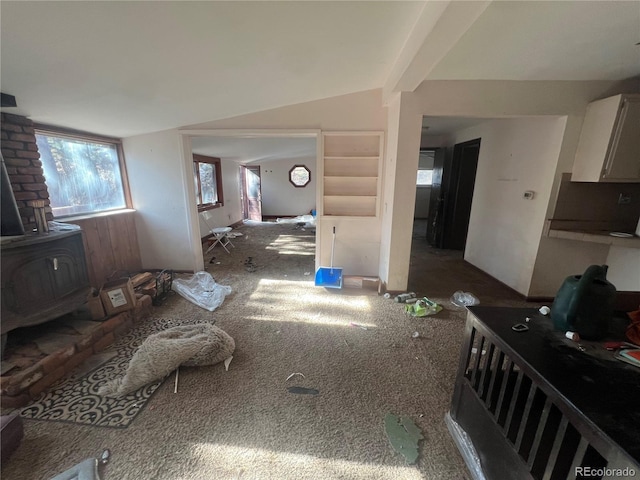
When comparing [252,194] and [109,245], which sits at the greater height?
[252,194]

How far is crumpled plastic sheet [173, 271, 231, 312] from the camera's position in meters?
2.85

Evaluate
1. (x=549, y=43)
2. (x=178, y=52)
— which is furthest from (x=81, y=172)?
(x=549, y=43)

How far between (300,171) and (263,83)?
21.6 feet

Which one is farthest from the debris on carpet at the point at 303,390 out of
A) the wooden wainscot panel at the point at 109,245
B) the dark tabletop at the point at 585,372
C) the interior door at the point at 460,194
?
the interior door at the point at 460,194

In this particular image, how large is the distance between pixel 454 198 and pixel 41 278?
5.59 metres

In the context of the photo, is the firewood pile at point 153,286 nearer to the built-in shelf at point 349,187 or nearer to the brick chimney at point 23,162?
the brick chimney at point 23,162

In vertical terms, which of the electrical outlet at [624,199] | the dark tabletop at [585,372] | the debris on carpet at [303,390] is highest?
the electrical outlet at [624,199]

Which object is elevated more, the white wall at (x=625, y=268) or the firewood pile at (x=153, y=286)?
the white wall at (x=625, y=268)

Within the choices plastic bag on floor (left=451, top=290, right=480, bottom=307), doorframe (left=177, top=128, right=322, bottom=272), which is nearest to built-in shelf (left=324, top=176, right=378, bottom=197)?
doorframe (left=177, top=128, right=322, bottom=272)

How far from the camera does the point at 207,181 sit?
591 cm

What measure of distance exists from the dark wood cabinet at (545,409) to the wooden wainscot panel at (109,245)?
362 cm

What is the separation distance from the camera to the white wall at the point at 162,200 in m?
3.31

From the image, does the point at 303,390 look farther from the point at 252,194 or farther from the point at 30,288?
the point at 252,194

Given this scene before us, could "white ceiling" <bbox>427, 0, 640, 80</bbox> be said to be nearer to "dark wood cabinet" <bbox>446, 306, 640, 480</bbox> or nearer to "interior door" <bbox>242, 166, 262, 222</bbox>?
"dark wood cabinet" <bbox>446, 306, 640, 480</bbox>
